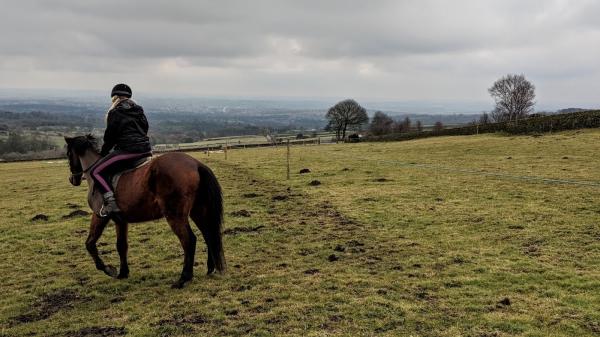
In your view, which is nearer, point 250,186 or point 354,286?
point 354,286

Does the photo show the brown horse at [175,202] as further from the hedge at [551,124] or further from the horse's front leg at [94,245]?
the hedge at [551,124]

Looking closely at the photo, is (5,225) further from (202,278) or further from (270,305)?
(270,305)

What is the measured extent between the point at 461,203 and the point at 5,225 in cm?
1463

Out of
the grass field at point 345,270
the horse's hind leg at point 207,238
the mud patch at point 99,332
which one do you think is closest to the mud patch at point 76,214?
the grass field at point 345,270

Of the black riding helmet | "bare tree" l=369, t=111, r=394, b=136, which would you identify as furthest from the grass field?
"bare tree" l=369, t=111, r=394, b=136

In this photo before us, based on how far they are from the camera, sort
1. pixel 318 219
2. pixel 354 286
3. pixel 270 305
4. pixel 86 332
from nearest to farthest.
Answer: pixel 86 332 → pixel 270 305 → pixel 354 286 → pixel 318 219

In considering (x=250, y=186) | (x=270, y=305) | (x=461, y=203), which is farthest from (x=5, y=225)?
(x=461, y=203)

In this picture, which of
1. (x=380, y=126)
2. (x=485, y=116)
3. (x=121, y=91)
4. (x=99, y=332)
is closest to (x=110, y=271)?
(x=99, y=332)

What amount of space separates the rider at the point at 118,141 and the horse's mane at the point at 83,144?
0.66 m

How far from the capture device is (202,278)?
797 centimetres

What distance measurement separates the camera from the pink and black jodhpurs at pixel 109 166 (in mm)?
7992

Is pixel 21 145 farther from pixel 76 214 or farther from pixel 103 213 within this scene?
pixel 103 213

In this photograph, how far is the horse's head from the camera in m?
8.56

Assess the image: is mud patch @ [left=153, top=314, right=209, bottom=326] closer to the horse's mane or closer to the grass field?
the grass field
